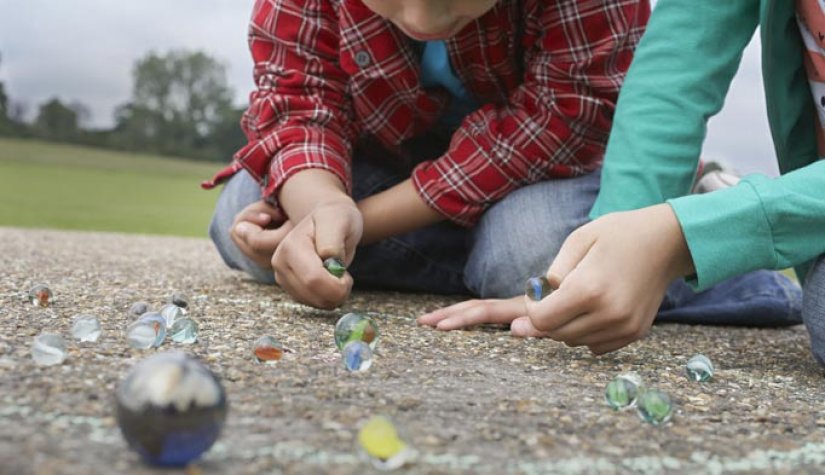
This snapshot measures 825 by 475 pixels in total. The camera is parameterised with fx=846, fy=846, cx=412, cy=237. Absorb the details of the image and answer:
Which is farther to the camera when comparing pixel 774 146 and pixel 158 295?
pixel 158 295

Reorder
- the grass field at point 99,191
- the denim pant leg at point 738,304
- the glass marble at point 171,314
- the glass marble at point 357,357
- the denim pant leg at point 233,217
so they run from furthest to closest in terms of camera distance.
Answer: the grass field at point 99,191 → the denim pant leg at point 233,217 → the denim pant leg at point 738,304 → the glass marble at point 171,314 → the glass marble at point 357,357

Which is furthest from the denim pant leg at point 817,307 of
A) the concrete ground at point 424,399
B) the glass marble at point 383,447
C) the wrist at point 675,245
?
the glass marble at point 383,447

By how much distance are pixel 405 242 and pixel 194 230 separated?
5129 millimetres

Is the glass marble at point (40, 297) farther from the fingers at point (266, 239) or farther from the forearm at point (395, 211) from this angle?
the forearm at point (395, 211)

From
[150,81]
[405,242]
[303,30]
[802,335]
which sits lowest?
[150,81]

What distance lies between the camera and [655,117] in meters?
1.76

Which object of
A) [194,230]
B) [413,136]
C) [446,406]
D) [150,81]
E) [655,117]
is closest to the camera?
[446,406]

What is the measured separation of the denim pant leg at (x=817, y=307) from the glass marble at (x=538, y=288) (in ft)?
1.73

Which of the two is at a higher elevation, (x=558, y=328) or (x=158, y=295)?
(x=558, y=328)

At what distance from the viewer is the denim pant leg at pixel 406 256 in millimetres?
2340

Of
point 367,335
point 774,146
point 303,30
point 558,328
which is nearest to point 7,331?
point 367,335

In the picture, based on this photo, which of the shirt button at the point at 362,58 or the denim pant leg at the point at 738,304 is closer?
the shirt button at the point at 362,58

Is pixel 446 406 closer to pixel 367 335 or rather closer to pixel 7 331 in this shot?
pixel 367 335

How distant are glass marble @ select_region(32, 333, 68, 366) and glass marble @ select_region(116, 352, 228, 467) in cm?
38
